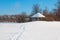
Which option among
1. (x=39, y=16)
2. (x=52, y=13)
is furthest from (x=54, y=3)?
(x=39, y=16)

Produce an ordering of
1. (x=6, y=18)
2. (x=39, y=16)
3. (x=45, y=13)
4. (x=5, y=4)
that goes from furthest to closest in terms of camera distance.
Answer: (x=5, y=4), (x=45, y=13), (x=39, y=16), (x=6, y=18)

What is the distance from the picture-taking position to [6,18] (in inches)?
632

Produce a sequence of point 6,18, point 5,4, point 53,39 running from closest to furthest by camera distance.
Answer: point 53,39
point 6,18
point 5,4

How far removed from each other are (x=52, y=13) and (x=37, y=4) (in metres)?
3.15

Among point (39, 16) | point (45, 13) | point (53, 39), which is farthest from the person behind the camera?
point (45, 13)

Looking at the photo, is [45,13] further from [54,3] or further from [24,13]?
[24,13]

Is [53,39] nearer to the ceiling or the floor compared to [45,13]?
nearer to the ceiling

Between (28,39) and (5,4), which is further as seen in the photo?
(5,4)

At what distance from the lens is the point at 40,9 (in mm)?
21406

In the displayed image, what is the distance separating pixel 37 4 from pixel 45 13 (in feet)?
6.88

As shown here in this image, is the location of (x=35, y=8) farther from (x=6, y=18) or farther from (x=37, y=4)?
(x=6, y=18)

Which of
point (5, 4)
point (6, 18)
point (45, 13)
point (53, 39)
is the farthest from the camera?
point (5, 4)

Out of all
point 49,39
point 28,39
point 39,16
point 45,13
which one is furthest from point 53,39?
point 45,13

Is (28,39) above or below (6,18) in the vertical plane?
above
